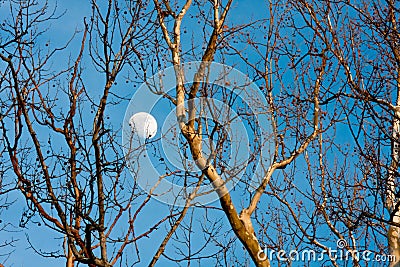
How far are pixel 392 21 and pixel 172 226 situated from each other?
3.20 m

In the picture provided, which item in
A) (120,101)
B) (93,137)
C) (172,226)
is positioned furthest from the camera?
(120,101)

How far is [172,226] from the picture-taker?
4.78m

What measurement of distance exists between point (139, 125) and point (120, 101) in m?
0.55

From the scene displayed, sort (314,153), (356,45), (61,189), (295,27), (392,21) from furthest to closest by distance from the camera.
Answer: (314,153) → (295,27) → (356,45) → (392,21) → (61,189)

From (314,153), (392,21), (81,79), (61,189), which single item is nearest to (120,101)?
(81,79)

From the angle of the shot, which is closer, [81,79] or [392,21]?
[81,79]

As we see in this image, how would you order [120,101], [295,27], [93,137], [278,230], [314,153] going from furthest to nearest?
[278,230] → [314,153] → [295,27] → [120,101] → [93,137]

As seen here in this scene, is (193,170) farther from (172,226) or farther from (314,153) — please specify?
(314,153)

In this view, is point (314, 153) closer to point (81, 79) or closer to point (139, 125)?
point (139, 125)

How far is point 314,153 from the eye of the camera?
26.2 ft

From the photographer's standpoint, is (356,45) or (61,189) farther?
(356,45)

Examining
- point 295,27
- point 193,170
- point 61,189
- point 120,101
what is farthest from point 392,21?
point 61,189

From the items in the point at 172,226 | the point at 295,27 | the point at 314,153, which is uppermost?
the point at 295,27

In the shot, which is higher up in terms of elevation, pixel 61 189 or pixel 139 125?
pixel 139 125
